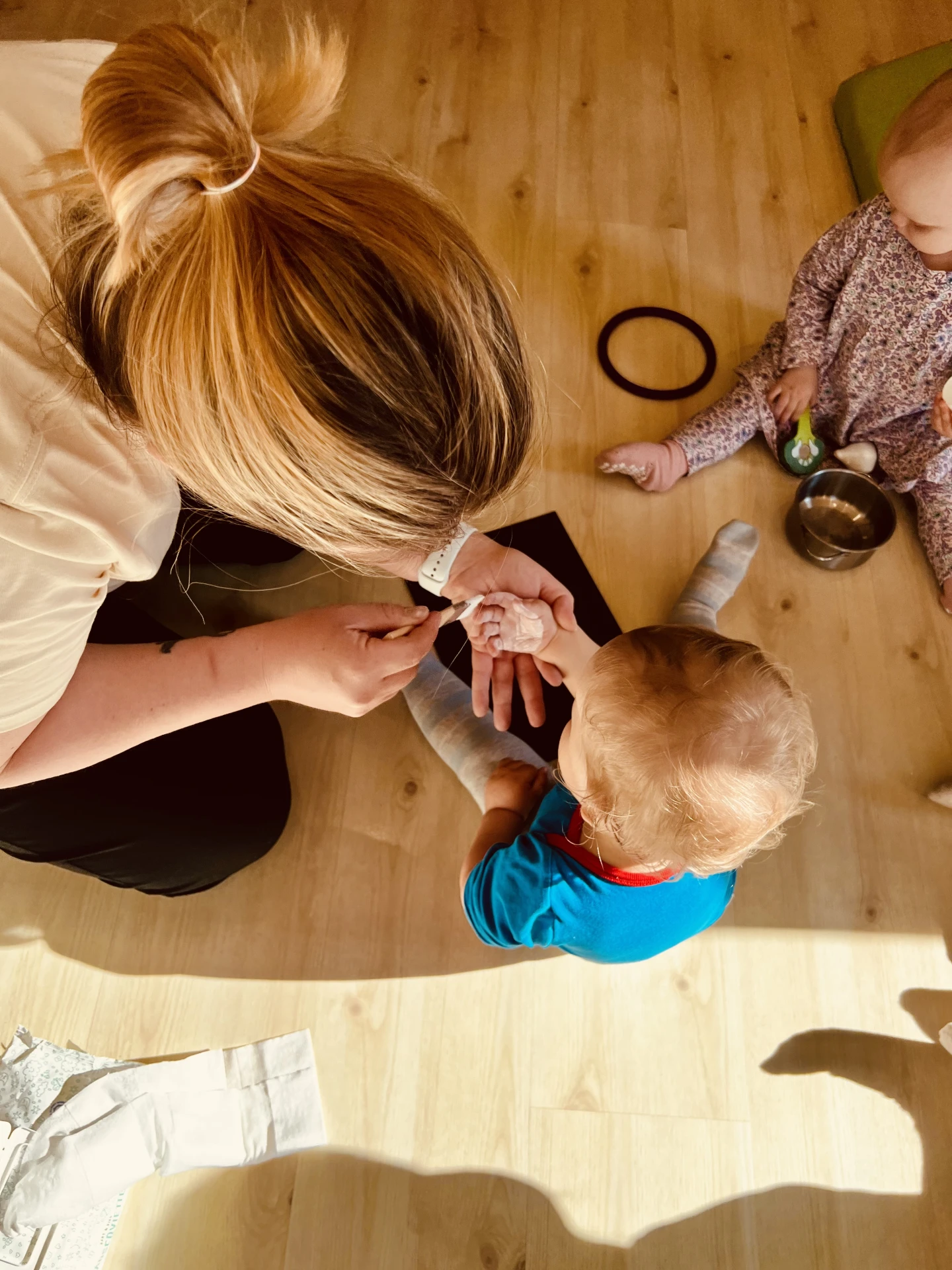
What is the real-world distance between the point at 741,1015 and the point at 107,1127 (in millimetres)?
772

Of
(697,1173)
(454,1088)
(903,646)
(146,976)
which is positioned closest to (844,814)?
(903,646)

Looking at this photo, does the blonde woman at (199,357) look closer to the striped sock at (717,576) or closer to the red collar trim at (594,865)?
the red collar trim at (594,865)

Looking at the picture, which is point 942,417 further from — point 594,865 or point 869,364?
point 594,865

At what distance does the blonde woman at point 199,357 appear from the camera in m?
0.48

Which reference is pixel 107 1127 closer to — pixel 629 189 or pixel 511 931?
pixel 511 931

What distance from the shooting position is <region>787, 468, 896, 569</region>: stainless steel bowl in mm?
1297

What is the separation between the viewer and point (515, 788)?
107 cm

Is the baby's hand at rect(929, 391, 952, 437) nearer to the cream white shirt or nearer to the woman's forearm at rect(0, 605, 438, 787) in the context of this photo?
the woman's forearm at rect(0, 605, 438, 787)

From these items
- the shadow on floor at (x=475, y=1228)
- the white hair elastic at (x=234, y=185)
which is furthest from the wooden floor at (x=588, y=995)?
the white hair elastic at (x=234, y=185)

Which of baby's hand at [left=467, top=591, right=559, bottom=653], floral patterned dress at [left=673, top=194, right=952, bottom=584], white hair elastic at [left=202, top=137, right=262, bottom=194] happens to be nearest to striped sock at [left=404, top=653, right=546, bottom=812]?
baby's hand at [left=467, top=591, right=559, bottom=653]

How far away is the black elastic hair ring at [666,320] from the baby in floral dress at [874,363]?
0.08 m

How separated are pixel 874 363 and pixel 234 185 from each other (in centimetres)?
107

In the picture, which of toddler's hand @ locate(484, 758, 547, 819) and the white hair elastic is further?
toddler's hand @ locate(484, 758, 547, 819)

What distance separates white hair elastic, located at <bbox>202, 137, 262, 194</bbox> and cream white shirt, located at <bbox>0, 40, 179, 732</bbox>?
0.72ft
